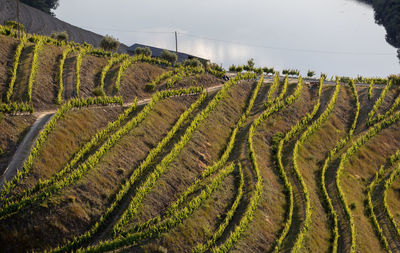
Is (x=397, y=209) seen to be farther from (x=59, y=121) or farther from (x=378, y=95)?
(x=59, y=121)

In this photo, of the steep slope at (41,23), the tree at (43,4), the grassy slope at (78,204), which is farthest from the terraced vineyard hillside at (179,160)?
the tree at (43,4)

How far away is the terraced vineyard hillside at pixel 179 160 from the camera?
34750 millimetres

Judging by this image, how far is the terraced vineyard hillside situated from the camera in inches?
1368

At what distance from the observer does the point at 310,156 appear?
5212 cm

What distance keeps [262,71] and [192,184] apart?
3700 centimetres

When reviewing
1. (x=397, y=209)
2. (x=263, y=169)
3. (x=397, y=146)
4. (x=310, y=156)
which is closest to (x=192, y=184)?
(x=263, y=169)

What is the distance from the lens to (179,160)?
43.8m

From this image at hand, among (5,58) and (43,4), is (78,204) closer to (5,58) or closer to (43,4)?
(5,58)

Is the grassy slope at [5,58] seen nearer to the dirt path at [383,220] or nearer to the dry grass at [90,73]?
the dry grass at [90,73]

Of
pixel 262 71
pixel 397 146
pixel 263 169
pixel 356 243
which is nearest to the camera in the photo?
pixel 356 243

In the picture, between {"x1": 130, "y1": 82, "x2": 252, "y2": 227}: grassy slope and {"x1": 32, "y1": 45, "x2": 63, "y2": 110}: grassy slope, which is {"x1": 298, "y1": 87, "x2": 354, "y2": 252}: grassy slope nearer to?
{"x1": 130, "y1": 82, "x2": 252, "y2": 227}: grassy slope

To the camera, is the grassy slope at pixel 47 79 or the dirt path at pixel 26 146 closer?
the dirt path at pixel 26 146

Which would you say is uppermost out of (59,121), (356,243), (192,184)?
(59,121)

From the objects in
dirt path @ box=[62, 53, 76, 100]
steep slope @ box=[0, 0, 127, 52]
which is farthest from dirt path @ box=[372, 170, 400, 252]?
steep slope @ box=[0, 0, 127, 52]
